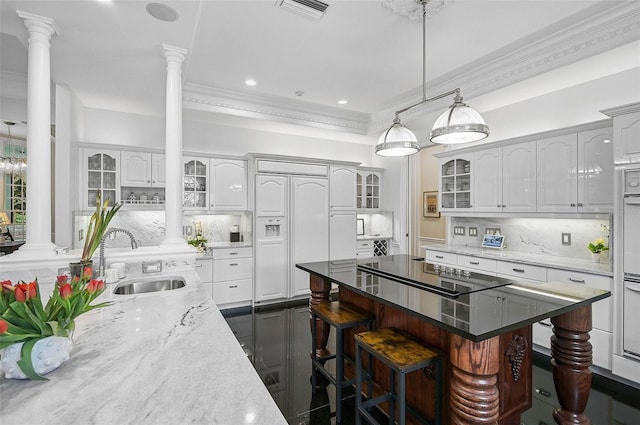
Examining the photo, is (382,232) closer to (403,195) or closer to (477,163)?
(403,195)

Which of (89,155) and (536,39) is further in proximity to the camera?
(89,155)

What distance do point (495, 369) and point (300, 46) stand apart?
319 centimetres

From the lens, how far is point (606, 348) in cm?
268

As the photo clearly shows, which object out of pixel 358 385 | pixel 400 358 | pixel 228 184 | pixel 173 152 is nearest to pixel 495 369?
pixel 400 358

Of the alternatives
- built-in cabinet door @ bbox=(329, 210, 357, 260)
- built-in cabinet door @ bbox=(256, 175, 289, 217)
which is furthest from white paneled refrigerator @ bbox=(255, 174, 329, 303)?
built-in cabinet door @ bbox=(329, 210, 357, 260)

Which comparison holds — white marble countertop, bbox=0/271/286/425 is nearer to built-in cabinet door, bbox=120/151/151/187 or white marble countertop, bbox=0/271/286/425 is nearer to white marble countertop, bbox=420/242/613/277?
white marble countertop, bbox=420/242/613/277

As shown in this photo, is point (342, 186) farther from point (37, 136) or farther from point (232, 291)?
point (37, 136)

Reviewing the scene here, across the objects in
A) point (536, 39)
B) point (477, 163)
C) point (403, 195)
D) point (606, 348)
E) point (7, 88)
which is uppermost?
point (536, 39)

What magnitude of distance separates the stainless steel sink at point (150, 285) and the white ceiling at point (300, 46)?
197 cm

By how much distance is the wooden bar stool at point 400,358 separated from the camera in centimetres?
164

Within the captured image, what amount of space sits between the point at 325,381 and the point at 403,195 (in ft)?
12.4

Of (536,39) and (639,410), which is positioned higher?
(536,39)

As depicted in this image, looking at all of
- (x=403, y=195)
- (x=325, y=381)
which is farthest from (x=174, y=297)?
(x=403, y=195)

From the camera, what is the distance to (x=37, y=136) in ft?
7.75
